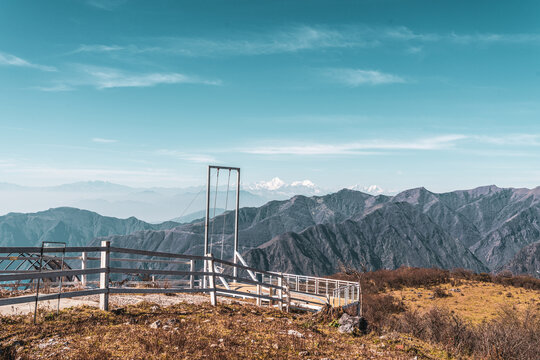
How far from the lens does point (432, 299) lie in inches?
1443

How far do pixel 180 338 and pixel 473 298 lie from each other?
35.2 metres

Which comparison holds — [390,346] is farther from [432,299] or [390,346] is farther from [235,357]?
[432,299]

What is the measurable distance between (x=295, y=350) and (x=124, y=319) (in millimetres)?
3941

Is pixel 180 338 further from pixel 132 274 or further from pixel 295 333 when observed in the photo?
pixel 132 274

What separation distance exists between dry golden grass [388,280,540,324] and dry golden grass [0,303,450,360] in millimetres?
23690

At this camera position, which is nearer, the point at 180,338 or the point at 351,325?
the point at 180,338

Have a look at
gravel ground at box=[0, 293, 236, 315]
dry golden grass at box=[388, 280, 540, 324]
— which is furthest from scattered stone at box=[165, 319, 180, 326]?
dry golden grass at box=[388, 280, 540, 324]

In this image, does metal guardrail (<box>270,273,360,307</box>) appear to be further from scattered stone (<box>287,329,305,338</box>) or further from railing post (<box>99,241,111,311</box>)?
railing post (<box>99,241,111,311</box>)

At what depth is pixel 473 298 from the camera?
37.0m

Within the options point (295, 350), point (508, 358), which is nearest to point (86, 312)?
point (295, 350)

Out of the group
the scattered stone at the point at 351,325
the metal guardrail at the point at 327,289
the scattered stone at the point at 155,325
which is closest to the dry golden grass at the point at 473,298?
the metal guardrail at the point at 327,289

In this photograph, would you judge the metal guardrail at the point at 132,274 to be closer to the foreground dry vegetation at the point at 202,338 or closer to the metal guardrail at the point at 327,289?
the foreground dry vegetation at the point at 202,338

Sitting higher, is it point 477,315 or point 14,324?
point 14,324

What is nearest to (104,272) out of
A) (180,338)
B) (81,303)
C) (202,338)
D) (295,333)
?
(81,303)
